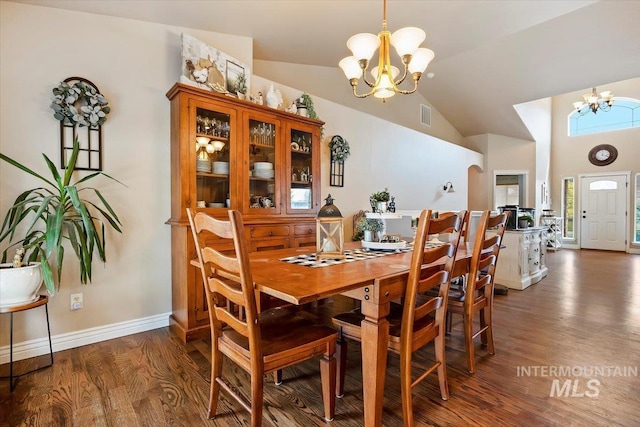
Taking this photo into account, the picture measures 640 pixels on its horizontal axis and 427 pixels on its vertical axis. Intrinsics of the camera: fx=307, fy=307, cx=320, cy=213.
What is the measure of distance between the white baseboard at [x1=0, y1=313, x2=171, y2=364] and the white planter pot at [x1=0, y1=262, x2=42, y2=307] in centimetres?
53

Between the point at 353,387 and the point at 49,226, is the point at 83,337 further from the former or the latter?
the point at 353,387

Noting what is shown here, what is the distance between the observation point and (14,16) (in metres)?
2.18

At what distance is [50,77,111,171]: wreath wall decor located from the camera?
224cm

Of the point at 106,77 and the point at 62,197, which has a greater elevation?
the point at 106,77

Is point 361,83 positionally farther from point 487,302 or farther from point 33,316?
point 33,316

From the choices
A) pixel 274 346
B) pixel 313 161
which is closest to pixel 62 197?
pixel 274 346

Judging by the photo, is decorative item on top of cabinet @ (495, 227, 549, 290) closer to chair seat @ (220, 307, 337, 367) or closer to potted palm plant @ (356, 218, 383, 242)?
potted palm plant @ (356, 218, 383, 242)

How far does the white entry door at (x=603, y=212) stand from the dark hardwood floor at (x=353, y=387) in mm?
6792

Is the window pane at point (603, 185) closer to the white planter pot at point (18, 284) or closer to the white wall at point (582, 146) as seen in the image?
the white wall at point (582, 146)

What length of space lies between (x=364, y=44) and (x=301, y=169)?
161 centimetres

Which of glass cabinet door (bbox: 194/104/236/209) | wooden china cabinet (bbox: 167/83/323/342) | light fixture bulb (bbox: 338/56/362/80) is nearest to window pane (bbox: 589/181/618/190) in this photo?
wooden china cabinet (bbox: 167/83/323/342)

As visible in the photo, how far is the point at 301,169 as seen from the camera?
3504 mm

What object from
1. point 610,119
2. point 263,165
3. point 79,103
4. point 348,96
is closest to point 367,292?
point 263,165

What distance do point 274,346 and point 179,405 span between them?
0.78 metres
